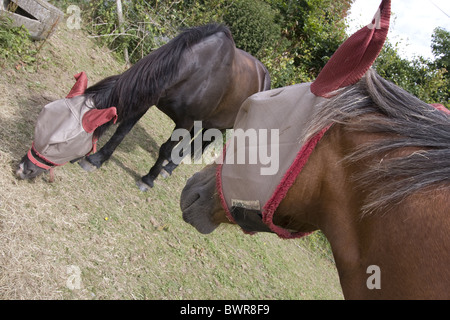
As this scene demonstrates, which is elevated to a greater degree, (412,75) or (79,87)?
(412,75)

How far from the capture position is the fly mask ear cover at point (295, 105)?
1.22 metres

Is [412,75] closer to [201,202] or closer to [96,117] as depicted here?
[96,117]

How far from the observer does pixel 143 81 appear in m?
3.32

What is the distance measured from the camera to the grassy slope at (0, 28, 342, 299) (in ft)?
8.90

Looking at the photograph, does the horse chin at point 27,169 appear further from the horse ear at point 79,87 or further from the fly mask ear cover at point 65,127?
the horse ear at point 79,87

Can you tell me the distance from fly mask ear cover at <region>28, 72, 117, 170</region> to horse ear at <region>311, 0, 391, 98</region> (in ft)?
5.65

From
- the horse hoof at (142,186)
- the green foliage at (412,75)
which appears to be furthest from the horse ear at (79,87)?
the green foliage at (412,75)

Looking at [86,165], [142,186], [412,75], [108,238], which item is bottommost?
[142,186]

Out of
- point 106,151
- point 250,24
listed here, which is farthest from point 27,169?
point 250,24

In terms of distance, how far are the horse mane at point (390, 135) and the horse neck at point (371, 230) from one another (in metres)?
0.03

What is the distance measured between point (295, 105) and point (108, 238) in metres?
2.50

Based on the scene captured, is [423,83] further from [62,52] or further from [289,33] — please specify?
[62,52]

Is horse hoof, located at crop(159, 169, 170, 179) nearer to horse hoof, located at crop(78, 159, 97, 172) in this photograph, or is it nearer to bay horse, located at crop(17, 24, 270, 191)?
bay horse, located at crop(17, 24, 270, 191)
